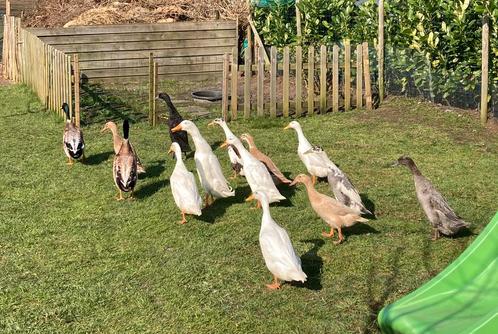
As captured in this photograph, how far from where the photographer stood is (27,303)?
5852 millimetres

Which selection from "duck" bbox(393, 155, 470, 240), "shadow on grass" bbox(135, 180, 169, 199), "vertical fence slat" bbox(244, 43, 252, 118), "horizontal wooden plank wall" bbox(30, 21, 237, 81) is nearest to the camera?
"duck" bbox(393, 155, 470, 240)

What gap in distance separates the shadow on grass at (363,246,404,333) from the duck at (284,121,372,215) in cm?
75

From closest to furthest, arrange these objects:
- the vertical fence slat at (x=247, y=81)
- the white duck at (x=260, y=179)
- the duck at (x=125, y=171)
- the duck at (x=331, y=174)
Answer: the duck at (x=331, y=174) → the white duck at (x=260, y=179) → the duck at (x=125, y=171) → the vertical fence slat at (x=247, y=81)

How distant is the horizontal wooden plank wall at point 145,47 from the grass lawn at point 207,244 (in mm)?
5350

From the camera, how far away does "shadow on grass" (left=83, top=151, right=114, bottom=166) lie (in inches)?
397

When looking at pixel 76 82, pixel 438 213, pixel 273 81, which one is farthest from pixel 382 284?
pixel 273 81

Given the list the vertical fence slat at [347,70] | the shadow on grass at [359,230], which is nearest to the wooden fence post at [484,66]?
the vertical fence slat at [347,70]

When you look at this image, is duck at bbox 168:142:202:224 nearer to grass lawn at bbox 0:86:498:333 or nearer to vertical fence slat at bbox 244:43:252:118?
grass lawn at bbox 0:86:498:333

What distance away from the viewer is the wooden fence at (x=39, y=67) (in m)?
12.0

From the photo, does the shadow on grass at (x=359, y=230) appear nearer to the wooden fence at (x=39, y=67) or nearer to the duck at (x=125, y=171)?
the duck at (x=125, y=171)

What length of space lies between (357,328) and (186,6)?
16.2 metres

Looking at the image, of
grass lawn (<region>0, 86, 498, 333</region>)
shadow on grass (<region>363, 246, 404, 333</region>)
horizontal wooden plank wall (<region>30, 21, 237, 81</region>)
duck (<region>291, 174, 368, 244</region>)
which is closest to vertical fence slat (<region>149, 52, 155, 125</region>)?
grass lawn (<region>0, 86, 498, 333</region>)

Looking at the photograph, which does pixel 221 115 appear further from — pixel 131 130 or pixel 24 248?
pixel 24 248

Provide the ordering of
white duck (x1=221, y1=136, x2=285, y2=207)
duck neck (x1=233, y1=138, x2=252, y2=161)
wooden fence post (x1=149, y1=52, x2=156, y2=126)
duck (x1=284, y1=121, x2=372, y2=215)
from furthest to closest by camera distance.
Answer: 1. wooden fence post (x1=149, y1=52, x2=156, y2=126)
2. duck neck (x1=233, y1=138, x2=252, y2=161)
3. white duck (x1=221, y1=136, x2=285, y2=207)
4. duck (x1=284, y1=121, x2=372, y2=215)
